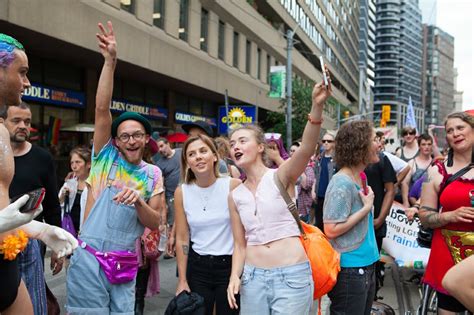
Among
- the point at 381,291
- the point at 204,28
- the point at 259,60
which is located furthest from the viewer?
the point at 259,60

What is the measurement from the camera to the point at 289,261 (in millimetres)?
3039

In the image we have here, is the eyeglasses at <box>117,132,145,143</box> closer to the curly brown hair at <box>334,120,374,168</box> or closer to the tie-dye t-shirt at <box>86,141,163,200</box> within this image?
the tie-dye t-shirt at <box>86,141,163,200</box>

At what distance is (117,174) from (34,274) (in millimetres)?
→ 845

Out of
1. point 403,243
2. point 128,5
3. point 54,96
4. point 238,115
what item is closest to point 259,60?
point 238,115

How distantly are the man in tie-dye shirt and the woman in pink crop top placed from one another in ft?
2.32

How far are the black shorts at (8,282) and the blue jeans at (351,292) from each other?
2.14m

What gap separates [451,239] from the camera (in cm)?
367

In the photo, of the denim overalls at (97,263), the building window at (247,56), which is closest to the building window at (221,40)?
the building window at (247,56)

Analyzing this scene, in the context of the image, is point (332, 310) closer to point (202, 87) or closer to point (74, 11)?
point (74, 11)

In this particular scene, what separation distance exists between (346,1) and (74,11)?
65.8 metres

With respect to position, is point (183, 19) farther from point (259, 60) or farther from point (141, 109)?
point (259, 60)

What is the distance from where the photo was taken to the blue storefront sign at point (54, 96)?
48.5ft

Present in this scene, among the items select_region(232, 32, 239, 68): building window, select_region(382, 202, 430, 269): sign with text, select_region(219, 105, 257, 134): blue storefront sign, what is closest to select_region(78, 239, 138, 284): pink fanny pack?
select_region(382, 202, 430, 269): sign with text

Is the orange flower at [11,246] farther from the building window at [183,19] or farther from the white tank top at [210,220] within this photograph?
the building window at [183,19]
